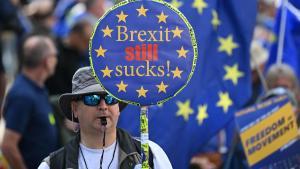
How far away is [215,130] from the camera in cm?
1007

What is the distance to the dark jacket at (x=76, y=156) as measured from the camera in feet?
21.6

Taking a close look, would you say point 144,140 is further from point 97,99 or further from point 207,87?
point 207,87

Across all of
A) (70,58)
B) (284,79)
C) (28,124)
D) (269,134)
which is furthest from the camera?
(70,58)

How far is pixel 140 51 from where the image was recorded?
6.42 m

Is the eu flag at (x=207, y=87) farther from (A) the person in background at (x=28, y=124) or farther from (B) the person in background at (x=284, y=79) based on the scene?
(A) the person in background at (x=28, y=124)

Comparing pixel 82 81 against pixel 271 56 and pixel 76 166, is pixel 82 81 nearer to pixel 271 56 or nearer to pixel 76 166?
pixel 76 166

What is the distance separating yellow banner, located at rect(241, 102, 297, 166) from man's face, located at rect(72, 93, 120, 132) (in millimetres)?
2573

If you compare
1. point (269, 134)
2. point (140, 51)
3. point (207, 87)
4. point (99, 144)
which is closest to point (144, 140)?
point (99, 144)

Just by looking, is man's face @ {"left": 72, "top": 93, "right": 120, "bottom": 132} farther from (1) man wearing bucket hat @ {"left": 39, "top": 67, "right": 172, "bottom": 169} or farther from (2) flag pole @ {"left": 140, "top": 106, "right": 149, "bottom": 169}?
(2) flag pole @ {"left": 140, "top": 106, "right": 149, "bottom": 169}

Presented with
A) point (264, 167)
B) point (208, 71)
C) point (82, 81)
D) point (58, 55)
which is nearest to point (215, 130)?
point (208, 71)

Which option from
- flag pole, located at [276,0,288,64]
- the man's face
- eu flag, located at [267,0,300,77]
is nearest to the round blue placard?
the man's face

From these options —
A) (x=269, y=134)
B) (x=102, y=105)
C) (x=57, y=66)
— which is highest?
(x=102, y=105)

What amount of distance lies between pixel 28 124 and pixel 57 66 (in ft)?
6.34

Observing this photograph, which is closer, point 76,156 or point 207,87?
point 76,156
